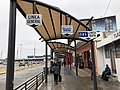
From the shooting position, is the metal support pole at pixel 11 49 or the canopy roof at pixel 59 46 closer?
the metal support pole at pixel 11 49

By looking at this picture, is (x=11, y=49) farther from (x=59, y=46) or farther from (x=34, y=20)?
(x=59, y=46)

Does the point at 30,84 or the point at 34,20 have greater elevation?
the point at 34,20

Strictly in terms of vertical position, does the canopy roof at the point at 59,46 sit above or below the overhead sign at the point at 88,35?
above

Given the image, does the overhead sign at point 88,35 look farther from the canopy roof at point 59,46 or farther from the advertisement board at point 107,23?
the advertisement board at point 107,23

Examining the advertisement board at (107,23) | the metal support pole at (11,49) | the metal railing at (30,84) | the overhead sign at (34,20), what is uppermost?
the advertisement board at (107,23)

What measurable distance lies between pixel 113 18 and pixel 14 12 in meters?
31.4

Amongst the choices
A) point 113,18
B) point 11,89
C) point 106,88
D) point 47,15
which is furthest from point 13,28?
point 113,18

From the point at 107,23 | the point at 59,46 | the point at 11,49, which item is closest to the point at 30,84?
the point at 11,49

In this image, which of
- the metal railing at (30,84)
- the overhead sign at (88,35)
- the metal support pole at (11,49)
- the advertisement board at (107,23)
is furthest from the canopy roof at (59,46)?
the advertisement board at (107,23)

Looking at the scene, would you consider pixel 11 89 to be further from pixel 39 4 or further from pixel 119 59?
pixel 119 59

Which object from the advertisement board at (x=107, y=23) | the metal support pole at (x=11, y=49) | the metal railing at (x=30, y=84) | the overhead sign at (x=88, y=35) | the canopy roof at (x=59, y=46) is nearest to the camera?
the metal support pole at (x=11, y=49)

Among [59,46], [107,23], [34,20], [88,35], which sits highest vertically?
[107,23]

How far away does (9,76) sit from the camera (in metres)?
4.09

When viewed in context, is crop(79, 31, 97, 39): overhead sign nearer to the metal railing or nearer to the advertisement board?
the metal railing
